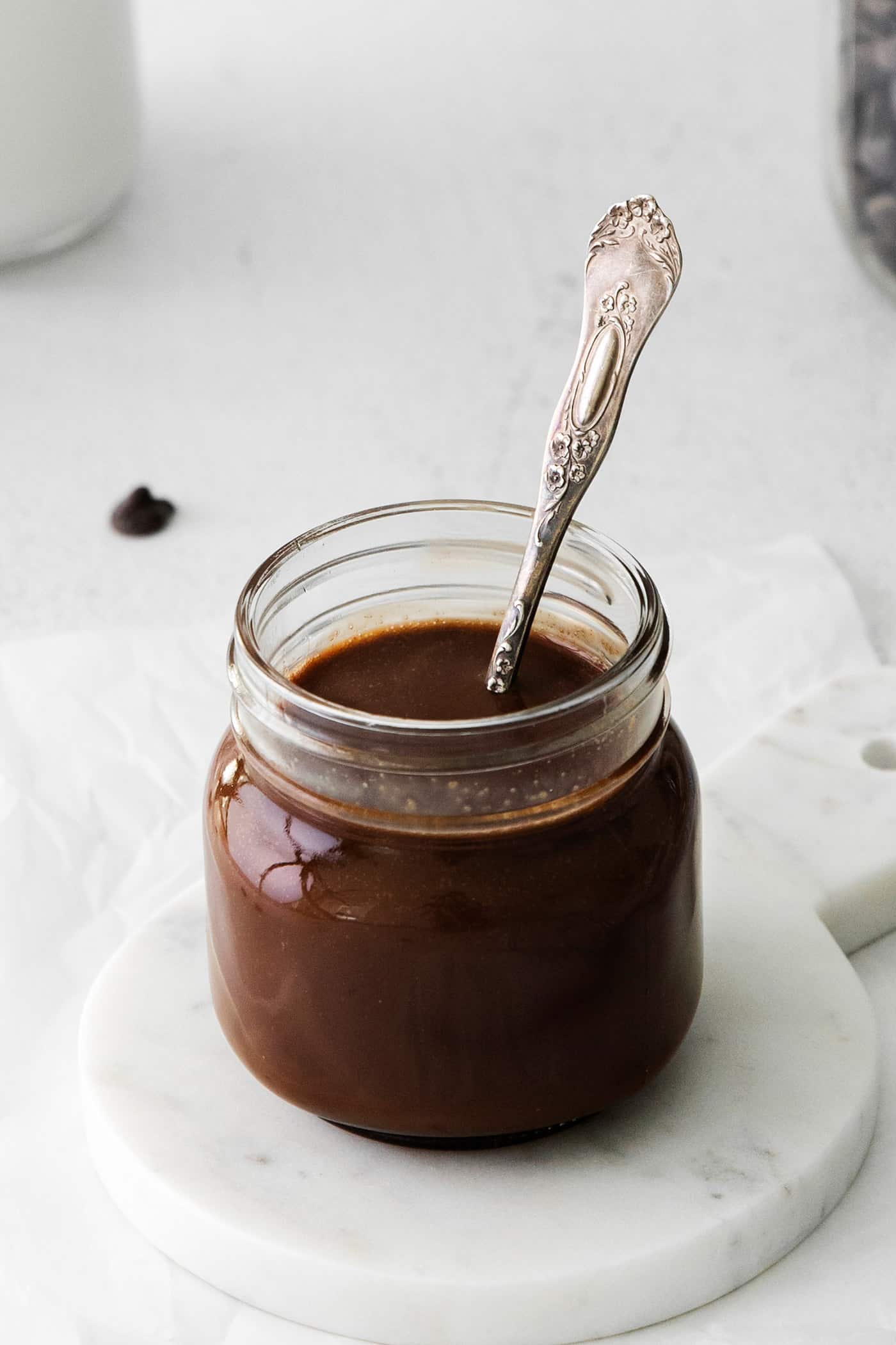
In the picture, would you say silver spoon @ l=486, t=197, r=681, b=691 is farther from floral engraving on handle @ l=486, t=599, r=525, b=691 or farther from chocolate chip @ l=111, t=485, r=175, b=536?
chocolate chip @ l=111, t=485, r=175, b=536

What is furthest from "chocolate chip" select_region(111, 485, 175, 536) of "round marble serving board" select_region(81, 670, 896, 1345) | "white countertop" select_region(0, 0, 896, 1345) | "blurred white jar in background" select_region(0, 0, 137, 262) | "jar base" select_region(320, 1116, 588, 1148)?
"jar base" select_region(320, 1116, 588, 1148)

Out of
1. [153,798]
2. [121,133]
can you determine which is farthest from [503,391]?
[153,798]

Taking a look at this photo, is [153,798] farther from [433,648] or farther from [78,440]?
[78,440]

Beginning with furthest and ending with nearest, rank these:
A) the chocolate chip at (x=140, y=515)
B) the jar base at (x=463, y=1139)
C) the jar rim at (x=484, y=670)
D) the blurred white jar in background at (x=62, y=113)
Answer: the blurred white jar in background at (x=62, y=113)
the chocolate chip at (x=140, y=515)
the jar base at (x=463, y=1139)
the jar rim at (x=484, y=670)

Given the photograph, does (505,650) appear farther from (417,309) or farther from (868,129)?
(417,309)

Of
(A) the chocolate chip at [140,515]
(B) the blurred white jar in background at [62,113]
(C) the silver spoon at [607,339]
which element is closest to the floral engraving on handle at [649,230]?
(C) the silver spoon at [607,339]

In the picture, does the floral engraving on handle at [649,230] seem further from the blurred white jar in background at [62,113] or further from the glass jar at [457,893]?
the blurred white jar in background at [62,113]

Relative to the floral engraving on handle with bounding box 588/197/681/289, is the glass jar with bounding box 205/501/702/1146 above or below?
below
